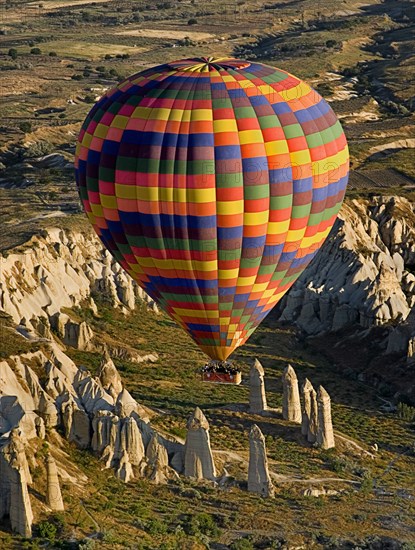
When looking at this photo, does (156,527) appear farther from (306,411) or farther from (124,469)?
(306,411)

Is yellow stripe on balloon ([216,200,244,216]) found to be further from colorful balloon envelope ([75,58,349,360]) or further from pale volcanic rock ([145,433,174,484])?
pale volcanic rock ([145,433,174,484])

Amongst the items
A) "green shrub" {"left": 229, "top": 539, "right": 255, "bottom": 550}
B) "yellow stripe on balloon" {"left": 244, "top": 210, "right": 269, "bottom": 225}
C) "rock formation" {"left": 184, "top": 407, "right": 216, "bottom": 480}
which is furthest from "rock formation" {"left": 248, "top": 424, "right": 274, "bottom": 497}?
"yellow stripe on balloon" {"left": 244, "top": 210, "right": 269, "bottom": 225}

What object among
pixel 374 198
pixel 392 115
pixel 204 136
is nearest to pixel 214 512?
pixel 204 136

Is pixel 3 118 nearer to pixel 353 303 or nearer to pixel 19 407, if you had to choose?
pixel 353 303

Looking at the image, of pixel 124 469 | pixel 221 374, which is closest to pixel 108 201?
pixel 221 374

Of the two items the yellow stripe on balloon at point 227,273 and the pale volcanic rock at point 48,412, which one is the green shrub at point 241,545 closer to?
the pale volcanic rock at point 48,412
